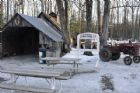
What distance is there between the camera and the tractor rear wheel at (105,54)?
1661cm

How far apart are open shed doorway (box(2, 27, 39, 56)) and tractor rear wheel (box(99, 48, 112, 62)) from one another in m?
6.24

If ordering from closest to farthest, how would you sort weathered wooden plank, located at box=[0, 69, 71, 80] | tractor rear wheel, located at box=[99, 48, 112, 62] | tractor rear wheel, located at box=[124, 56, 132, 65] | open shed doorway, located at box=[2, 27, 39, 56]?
weathered wooden plank, located at box=[0, 69, 71, 80]
tractor rear wheel, located at box=[124, 56, 132, 65]
tractor rear wheel, located at box=[99, 48, 112, 62]
open shed doorway, located at box=[2, 27, 39, 56]

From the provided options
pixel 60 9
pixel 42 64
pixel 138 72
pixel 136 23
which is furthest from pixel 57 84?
pixel 136 23

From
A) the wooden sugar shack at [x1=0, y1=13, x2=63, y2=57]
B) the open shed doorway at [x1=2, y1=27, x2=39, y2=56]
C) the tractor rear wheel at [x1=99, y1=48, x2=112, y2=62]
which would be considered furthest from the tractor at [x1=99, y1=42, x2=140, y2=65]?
the open shed doorway at [x1=2, y1=27, x2=39, y2=56]

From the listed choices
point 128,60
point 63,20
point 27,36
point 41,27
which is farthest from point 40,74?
point 27,36

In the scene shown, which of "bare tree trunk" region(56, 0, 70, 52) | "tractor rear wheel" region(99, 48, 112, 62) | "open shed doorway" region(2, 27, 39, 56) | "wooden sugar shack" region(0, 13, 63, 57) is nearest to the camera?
"tractor rear wheel" region(99, 48, 112, 62)

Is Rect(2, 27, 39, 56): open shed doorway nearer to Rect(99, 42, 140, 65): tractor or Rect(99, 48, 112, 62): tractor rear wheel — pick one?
Rect(99, 48, 112, 62): tractor rear wheel

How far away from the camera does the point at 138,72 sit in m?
12.8

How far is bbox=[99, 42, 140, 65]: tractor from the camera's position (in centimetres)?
1580

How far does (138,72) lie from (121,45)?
381 centimetres

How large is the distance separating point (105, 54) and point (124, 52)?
1.10 meters

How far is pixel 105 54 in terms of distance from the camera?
1683 centimetres

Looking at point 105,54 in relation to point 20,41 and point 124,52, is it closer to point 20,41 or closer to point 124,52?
point 124,52

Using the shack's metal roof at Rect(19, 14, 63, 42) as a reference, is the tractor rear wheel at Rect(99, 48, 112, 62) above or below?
below
